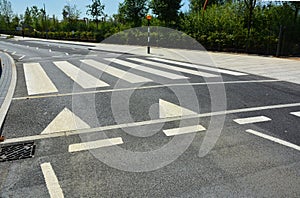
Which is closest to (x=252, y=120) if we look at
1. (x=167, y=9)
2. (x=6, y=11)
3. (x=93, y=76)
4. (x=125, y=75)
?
(x=125, y=75)

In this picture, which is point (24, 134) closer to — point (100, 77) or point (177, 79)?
point (100, 77)

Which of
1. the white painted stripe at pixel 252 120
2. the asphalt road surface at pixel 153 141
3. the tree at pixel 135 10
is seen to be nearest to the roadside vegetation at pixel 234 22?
the tree at pixel 135 10

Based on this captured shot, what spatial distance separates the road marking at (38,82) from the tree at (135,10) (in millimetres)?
23829

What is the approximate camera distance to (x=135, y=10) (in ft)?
108

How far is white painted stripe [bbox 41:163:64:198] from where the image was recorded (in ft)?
9.58

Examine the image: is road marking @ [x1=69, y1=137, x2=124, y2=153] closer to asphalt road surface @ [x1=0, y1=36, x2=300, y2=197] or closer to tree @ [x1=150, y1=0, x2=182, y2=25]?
asphalt road surface @ [x1=0, y1=36, x2=300, y2=197]

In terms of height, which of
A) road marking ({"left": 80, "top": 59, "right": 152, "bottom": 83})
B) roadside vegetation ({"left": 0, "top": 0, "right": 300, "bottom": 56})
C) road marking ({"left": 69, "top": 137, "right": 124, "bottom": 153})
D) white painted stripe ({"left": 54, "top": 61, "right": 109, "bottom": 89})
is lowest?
road marking ({"left": 69, "top": 137, "right": 124, "bottom": 153})

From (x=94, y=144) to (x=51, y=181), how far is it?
1102mm

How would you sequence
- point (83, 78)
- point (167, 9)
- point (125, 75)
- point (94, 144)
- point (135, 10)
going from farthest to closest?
point (135, 10) < point (167, 9) < point (125, 75) < point (83, 78) < point (94, 144)

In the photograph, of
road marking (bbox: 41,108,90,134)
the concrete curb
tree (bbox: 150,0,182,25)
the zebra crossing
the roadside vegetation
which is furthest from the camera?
tree (bbox: 150,0,182,25)

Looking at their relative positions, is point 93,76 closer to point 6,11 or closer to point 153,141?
point 153,141

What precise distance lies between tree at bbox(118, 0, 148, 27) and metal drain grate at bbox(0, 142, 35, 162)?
3057 centimetres

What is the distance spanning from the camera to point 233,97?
23.0 feet

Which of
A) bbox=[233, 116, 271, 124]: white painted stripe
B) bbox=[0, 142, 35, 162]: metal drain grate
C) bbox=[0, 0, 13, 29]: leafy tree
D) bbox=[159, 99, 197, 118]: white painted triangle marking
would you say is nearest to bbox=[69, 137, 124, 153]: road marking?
bbox=[0, 142, 35, 162]: metal drain grate
